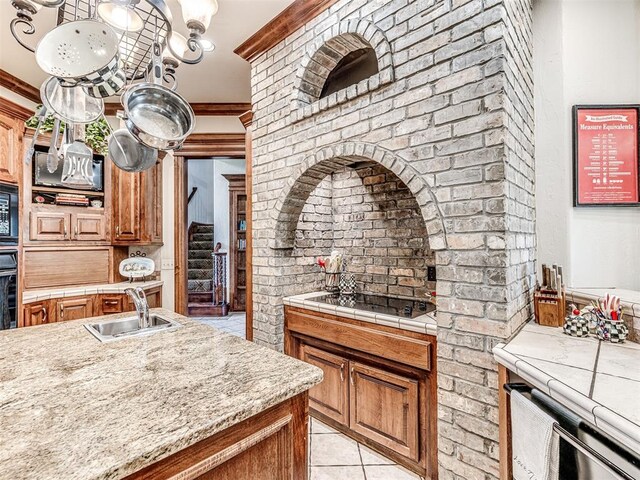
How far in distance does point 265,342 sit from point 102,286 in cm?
220

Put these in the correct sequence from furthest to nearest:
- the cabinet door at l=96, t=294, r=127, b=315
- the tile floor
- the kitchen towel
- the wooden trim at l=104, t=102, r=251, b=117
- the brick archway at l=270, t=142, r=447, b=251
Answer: the tile floor → the wooden trim at l=104, t=102, r=251, b=117 → the cabinet door at l=96, t=294, r=127, b=315 → the brick archway at l=270, t=142, r=447, b=251 → the kitchen towel

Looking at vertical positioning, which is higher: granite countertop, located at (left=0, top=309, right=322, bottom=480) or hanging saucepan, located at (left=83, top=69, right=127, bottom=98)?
hanging saucepan, located at (left=83, top=69, right=127, bottom=98)

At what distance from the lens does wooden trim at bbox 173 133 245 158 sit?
4.05 metres

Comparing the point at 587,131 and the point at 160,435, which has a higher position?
the point at 587,131

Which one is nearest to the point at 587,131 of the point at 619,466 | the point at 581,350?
the point at 581,350

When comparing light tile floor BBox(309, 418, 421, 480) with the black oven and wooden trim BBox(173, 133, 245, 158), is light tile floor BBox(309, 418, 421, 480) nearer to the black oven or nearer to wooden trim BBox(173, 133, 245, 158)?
the black oven

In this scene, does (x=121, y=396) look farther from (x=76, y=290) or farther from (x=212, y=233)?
(x=212, y=233)

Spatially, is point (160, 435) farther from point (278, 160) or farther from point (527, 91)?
point (527, 91)

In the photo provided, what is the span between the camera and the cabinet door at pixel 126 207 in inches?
150

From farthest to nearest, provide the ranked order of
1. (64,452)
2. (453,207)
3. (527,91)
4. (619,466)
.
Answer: (527,91)
(453,207)
(619,466)
(64,452)

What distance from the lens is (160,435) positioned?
2.71ft

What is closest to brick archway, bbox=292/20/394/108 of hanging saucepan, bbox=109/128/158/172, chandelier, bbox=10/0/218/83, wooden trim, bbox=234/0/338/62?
wooden trim, bbox=234/0/338/62

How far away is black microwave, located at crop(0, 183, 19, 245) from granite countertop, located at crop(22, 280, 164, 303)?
0.66 metres

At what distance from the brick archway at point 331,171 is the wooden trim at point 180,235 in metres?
2.15
